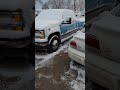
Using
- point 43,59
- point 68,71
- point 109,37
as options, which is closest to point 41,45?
point 43,59

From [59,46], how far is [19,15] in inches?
108

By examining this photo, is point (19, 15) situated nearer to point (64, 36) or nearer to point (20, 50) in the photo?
point (20, 50)

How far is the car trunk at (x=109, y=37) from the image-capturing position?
2615 mm

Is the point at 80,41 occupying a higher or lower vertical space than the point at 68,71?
higher

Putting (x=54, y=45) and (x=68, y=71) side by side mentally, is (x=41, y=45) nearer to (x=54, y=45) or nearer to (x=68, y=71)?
(x=54, y=45)

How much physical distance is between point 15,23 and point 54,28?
81.9 inches

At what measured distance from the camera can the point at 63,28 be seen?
265 inches

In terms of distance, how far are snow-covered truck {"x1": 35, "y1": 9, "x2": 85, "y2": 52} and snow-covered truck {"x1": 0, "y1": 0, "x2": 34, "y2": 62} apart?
55.7 inches

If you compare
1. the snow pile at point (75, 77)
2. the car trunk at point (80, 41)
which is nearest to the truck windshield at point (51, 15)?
the snow pile at point (75, 77)

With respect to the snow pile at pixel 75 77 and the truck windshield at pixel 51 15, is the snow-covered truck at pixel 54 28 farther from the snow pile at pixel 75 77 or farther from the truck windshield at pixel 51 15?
the snow pile at pixel 75 77

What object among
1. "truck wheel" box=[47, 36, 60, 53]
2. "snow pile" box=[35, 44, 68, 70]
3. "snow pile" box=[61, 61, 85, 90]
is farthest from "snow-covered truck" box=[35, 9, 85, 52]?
"snow pile" box=[61, 61, 85, 90]

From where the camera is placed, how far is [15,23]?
4.25m

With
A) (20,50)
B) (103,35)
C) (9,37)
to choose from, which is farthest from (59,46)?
(103,35)

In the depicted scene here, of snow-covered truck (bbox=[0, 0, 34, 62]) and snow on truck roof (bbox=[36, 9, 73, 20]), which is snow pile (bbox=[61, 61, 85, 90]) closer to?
snow-covered truck (bbox=[0, 0, 34, 62])
